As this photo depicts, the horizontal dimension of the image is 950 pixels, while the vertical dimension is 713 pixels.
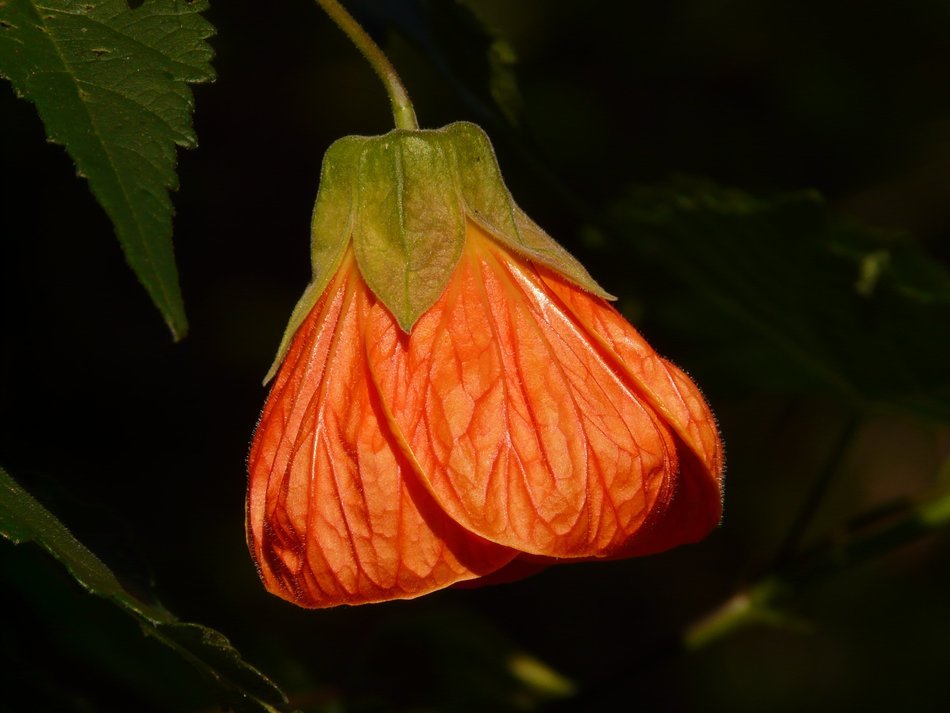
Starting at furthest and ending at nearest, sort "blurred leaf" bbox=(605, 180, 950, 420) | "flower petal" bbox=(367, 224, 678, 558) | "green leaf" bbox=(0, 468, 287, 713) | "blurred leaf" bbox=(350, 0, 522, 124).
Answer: "blurred leaf" bbox=(605, 180, 950, 420) < "blurred leaf" bbox=(350, 0, 522, 124) < "flower petal" bbox=(367, 224, 678, 558) < "green leaf" bbox=(0, 468, 287, 713)

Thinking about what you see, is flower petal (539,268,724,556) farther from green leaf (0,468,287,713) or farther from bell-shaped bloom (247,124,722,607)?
green leaf (0,468,287,713)

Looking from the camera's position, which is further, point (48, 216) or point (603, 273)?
point (48, 216)

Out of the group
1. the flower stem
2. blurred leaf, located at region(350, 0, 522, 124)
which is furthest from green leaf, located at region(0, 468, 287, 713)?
blurred leaf, located at region(350, 0, 522, 124)

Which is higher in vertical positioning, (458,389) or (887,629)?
(458,389)

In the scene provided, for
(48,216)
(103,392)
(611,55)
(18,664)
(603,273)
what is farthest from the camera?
(611,55)

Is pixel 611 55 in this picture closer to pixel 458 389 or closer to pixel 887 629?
pixel 887 629

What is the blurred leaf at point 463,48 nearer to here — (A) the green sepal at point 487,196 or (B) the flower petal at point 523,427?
(A) the green sepal at point 487,196

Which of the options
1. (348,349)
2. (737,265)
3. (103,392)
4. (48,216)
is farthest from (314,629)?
(348,349)

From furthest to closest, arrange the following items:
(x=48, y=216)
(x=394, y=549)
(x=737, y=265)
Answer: (x=48, y=216) → (x=737, y=265) → (x=394, y=549)
